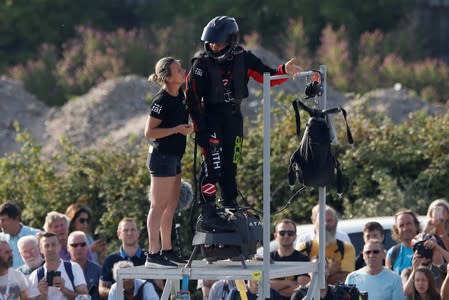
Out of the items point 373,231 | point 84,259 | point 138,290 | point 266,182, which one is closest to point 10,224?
point 84,259

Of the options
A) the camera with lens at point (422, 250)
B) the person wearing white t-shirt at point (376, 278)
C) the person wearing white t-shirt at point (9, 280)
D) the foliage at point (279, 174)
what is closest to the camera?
the person wearing white t-shirt at point (376, 278)

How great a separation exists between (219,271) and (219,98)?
48.9 inches

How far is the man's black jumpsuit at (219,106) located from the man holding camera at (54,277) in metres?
3.30

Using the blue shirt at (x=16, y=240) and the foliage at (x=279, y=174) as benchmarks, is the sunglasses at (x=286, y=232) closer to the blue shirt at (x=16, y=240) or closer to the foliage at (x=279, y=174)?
the blue shirt at (x=16, y=240)

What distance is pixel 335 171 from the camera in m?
10.1

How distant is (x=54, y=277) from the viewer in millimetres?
12906

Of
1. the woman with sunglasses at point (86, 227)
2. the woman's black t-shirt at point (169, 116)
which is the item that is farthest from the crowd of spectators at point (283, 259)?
the woman's black t-shirt at point (169, 116)

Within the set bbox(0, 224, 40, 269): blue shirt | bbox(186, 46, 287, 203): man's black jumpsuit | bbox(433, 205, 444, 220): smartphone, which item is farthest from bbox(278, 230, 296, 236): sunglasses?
bbox(186, 46, 287, 203): man's black jumpsuit

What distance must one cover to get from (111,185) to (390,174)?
3.65 m

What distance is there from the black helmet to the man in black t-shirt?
11.8ft

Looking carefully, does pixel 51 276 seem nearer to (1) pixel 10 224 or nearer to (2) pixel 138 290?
(2) pixel 138 290

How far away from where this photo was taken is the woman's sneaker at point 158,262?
998cm

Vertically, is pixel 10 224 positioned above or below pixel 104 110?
below

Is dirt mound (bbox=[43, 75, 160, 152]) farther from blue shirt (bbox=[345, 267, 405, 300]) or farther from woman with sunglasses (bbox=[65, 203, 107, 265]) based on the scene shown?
blue shirt (bbox=[345, 267, 405, 300])
